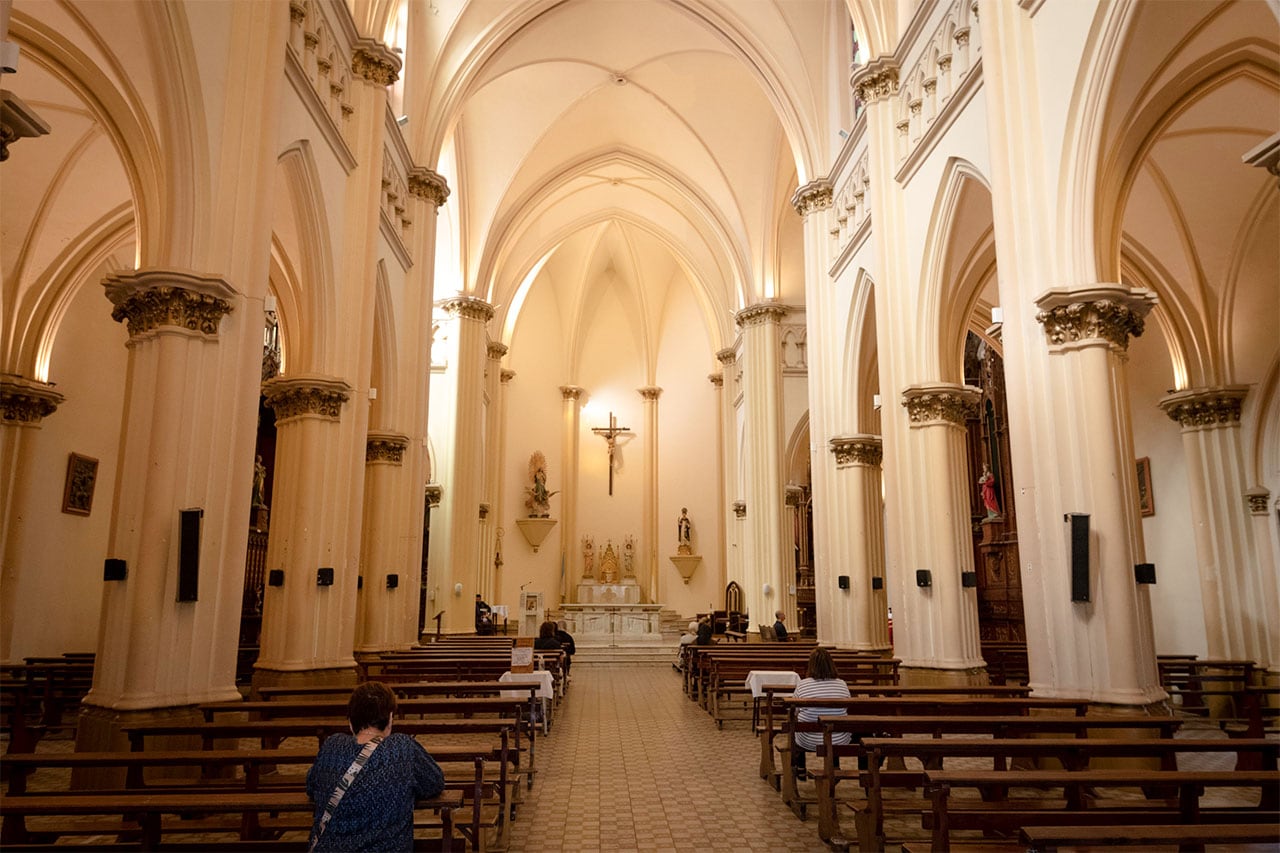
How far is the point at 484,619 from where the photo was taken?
83.0ft

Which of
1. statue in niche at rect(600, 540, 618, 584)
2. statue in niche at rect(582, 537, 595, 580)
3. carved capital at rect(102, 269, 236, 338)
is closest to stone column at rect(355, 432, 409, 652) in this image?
carved capital at rect(102, 269, 236, 338)

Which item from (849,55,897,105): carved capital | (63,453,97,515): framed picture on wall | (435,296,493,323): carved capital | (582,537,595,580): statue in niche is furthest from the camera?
(582,537,595,580): statue in niche

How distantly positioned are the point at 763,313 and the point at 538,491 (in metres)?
12.4

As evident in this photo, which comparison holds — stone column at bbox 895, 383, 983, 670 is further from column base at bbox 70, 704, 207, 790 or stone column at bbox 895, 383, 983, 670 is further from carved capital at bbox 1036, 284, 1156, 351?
column base at bbox 70, 704, 207, 790

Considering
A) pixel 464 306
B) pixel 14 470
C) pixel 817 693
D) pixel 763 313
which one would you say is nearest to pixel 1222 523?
pixel 817 693

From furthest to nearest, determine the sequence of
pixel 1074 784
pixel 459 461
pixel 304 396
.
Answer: pixel 459 461
pixel 304 396
pixel 1074 784

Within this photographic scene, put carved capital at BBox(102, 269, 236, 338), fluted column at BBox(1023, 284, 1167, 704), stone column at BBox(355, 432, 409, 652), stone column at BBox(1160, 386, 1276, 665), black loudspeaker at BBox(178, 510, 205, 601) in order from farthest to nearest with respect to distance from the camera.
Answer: stone column at BBox(355, 432, 409, 652) → stone column at BBox(1160, 386, 1276, 665) → carved capital at BBox(102, 269, 236, 338) → fluted column at BBox(1023, 284, 1167, 704) → black loudspeaker at BBox(178, 510, 205, 601)

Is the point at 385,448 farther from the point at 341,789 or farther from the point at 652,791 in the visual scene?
the point at 341,789

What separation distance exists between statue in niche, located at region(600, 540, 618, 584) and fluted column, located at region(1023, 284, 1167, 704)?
25444 millimetres

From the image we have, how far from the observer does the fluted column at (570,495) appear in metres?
33.2

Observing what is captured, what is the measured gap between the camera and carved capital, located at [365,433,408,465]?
1614 cm

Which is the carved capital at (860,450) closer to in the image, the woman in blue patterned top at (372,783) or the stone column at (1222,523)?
the stone column at (1222,523)

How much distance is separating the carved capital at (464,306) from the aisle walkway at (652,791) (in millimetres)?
14280

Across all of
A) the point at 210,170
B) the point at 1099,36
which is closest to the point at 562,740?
the point at 210,170
